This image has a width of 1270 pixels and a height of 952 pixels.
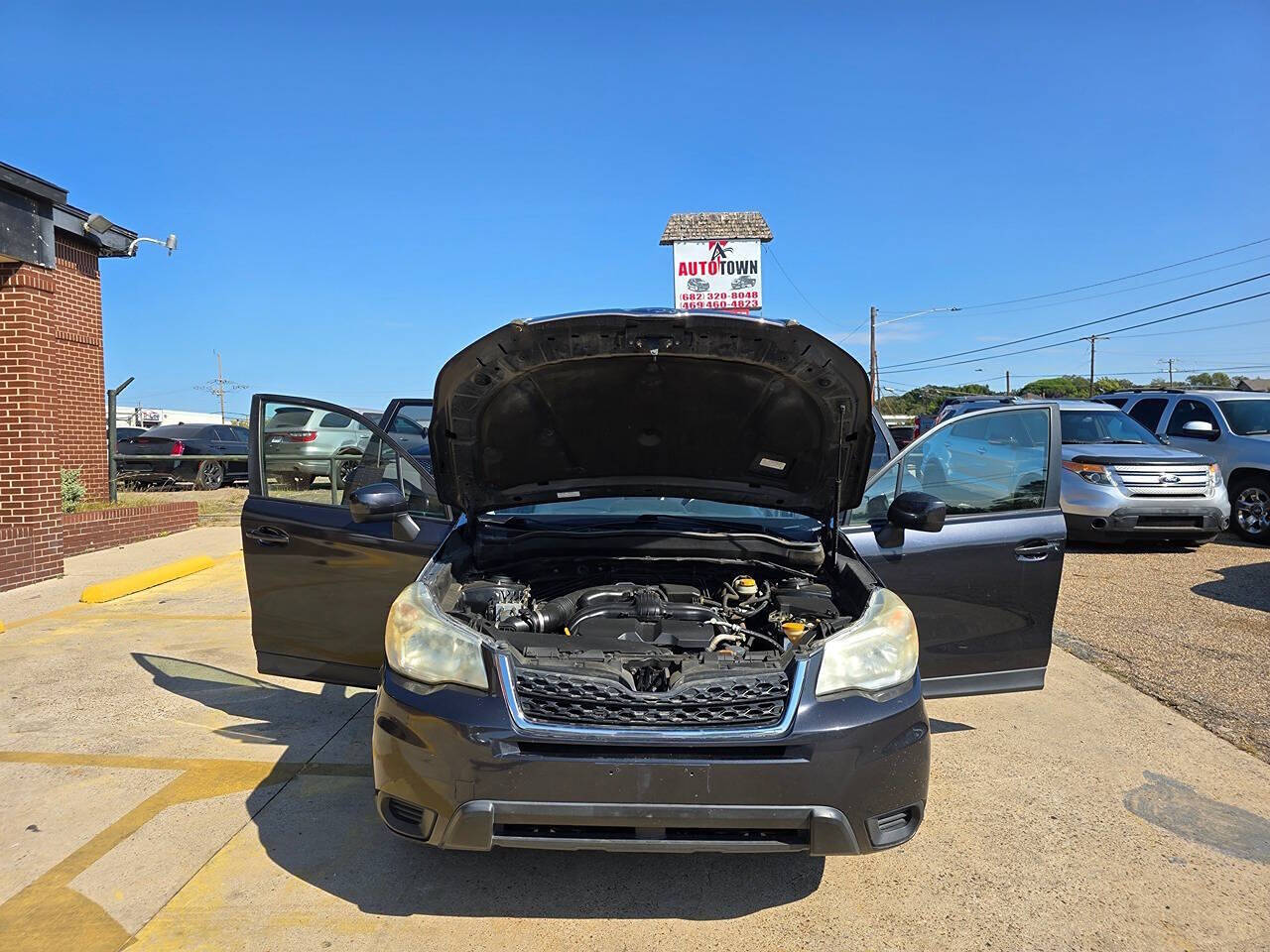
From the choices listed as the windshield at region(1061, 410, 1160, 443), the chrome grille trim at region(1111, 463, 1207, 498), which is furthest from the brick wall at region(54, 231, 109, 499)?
the chrome grille trim at region(1111, 463, 1207, 498)

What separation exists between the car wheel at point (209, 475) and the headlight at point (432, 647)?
19.0 meters

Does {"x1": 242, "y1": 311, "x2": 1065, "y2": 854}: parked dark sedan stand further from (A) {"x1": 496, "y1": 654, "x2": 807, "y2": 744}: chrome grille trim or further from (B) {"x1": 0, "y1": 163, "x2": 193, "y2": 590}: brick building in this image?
(B) {"x1": 0, "y1": 163, "x2": 193, "y2": 590}: brick building

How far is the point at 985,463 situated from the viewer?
4.39 meters

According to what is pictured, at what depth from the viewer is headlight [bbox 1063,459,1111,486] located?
9766 mm

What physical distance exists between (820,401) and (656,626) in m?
1.10

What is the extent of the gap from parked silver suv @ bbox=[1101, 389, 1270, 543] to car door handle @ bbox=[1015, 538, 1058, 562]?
869 cm

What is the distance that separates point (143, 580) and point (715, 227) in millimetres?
17825

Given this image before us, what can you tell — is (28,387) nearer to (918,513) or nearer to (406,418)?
(406,418)

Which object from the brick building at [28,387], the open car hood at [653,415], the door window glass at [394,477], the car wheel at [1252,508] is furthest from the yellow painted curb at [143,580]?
the car wheel at [1252,508]

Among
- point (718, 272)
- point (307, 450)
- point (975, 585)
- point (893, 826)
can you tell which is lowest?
point (893, 826)

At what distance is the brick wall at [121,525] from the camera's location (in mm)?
9766

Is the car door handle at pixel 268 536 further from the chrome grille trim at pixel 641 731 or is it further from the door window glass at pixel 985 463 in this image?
the door window glass at pixel 985 463

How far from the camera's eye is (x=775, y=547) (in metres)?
3.88

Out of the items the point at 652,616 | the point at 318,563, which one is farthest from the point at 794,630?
the point at 318,563
